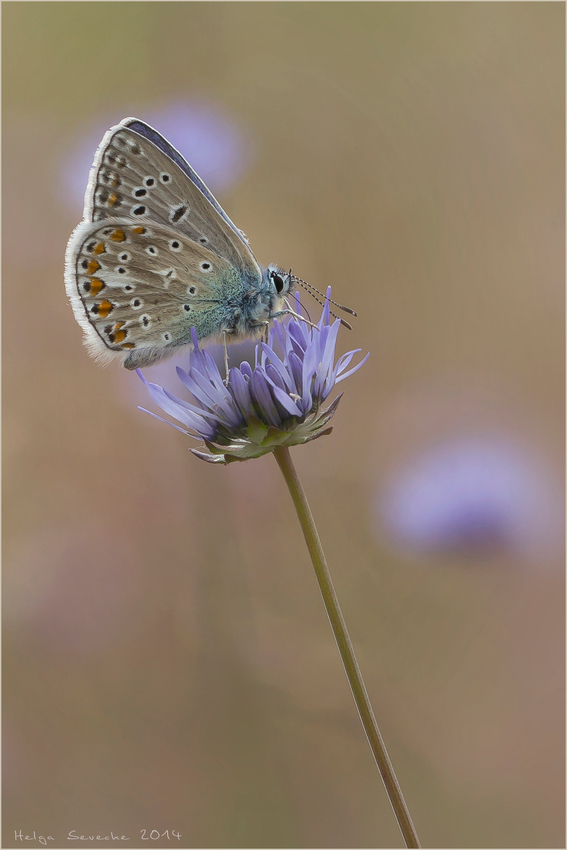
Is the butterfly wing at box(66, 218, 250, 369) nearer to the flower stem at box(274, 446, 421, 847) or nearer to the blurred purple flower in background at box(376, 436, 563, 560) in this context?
the flower stem at box(274, 446, 421, 847)

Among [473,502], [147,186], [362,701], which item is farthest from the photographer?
[473,502]

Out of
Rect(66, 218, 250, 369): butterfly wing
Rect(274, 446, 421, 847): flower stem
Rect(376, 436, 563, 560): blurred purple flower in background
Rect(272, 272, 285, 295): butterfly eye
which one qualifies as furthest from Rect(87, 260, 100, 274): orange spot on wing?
Rect(376, 436, 563, 560): blurred purple flower in background

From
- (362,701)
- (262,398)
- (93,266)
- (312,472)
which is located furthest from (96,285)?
(312,472)

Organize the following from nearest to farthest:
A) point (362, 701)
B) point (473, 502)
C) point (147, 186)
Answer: point (362, 701)
point (147, 186)
point (473, 502)

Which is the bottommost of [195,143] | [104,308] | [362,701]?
[362,701]

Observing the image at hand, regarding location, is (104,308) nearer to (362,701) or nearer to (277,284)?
(277,284)

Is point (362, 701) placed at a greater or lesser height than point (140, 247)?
lesser

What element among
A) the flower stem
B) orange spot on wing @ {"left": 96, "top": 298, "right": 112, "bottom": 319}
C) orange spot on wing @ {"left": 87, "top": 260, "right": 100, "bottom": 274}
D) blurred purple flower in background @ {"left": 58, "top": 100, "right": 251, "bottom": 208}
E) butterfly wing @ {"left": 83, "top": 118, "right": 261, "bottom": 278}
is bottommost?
the flower stem

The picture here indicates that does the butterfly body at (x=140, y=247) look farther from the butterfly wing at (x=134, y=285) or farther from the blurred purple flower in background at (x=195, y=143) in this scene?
the blurred purple flower in background at (x=195, y=143)

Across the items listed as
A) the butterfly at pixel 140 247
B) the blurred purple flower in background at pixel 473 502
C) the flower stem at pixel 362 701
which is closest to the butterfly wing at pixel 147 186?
the butterfly at pixel 140 247
